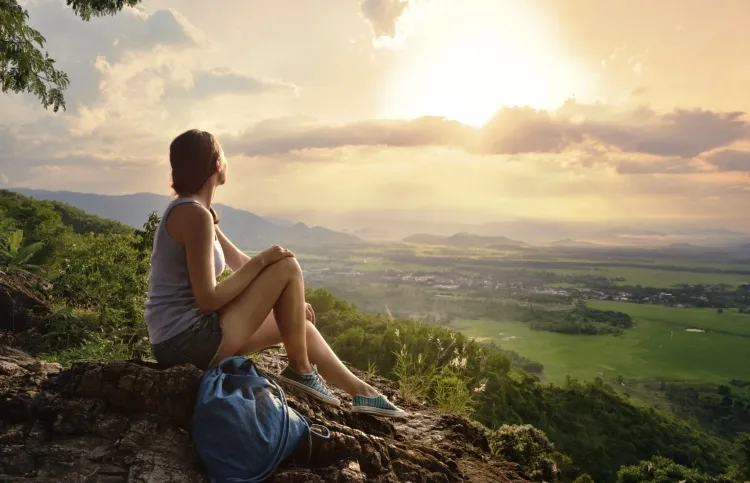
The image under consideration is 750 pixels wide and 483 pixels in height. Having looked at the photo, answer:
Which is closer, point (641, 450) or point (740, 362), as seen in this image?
point (641, 450)

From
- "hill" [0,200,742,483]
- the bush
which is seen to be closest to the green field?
"hill" [0,200,742,483]

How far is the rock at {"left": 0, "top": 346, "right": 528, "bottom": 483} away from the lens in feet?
9.90

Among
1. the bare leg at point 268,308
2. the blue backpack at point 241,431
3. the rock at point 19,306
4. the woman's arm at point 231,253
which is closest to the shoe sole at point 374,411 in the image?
the bare leg at point 268,308

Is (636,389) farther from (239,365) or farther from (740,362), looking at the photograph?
(239,365)

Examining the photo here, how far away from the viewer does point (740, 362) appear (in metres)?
71.9

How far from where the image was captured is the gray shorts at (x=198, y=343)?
358 cm

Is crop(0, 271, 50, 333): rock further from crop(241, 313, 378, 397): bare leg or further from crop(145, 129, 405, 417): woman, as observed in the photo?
crop(241, 313, 378, 397): bare leg

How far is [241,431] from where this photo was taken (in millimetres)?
3104

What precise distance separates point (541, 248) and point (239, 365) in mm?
177934

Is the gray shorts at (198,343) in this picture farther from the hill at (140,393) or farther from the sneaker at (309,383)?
the sneaker at (309,383)

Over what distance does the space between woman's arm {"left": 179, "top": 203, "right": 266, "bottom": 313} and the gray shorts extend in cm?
10

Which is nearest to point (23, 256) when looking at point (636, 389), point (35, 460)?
point (35, 460)

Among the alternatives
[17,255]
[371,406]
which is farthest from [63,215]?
[371,406]

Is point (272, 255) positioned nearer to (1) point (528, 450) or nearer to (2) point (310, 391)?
(2) point (310, 391)
